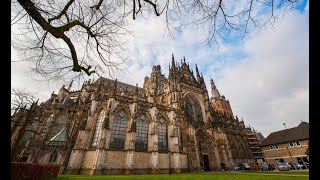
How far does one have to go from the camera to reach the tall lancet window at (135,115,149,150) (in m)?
24.3

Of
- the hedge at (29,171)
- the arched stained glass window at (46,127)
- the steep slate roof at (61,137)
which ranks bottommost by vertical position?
the hedge at (29,171)

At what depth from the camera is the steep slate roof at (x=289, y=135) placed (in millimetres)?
33969

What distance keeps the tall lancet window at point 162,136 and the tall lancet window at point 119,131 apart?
5.64 m

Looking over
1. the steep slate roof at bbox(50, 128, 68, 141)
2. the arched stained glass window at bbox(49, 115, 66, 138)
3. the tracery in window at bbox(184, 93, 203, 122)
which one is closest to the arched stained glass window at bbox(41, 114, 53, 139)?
the arched stained glass window at bbox(49, 115, 66, 138)

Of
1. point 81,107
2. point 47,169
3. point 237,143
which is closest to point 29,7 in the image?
point 47,169

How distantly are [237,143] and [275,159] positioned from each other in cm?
777

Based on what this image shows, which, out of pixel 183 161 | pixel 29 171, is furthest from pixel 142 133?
pixel 29 171

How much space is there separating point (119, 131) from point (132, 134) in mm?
1969

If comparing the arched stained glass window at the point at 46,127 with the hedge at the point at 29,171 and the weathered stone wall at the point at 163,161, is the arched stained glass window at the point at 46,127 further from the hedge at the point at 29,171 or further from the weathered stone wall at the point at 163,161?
the weathered stone wall at the point at 163,161

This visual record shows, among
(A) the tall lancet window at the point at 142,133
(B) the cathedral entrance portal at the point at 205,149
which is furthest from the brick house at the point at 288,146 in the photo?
(A) the tall lancet window at the point at 142,133

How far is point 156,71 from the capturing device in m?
50.3
